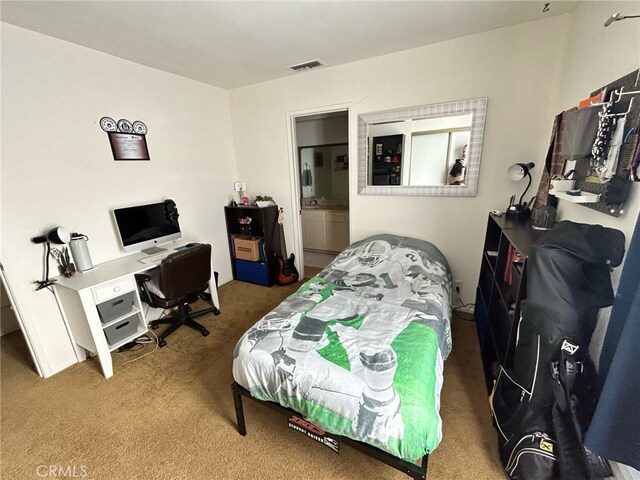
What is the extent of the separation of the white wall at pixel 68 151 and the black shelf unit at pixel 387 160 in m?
2.12

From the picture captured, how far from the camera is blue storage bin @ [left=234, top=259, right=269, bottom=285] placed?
3475mm

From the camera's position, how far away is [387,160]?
2.76m

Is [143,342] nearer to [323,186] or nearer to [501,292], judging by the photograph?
[501,292]

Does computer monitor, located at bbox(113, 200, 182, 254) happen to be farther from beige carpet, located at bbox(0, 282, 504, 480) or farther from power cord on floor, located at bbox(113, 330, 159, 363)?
beige carpet, located at bbox(0, 282, 504, 480)

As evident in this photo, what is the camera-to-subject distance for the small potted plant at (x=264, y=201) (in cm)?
337

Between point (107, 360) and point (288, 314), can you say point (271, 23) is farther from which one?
point (107, 360)

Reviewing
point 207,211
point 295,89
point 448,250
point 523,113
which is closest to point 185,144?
point 207,211

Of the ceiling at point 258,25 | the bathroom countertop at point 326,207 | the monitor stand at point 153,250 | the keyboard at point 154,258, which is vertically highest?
the ceiling at point 258,25

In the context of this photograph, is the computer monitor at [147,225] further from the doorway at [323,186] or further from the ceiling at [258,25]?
the doorway at [323,186]

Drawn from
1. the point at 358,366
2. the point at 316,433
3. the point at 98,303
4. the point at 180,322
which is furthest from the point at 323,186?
the point at 316,433

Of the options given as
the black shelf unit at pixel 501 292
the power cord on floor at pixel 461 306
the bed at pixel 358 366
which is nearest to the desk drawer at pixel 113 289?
the bed at pixel 358 366

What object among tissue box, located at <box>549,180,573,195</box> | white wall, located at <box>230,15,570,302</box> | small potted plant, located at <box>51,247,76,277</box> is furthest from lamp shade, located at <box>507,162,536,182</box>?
small potted plant, located at <box>51,247,76,277</box>

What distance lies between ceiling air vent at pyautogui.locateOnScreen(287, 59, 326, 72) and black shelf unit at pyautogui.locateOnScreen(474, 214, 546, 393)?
220cm

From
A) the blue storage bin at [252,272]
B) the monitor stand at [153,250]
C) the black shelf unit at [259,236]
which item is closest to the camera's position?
the monitor stand at [153,250]
